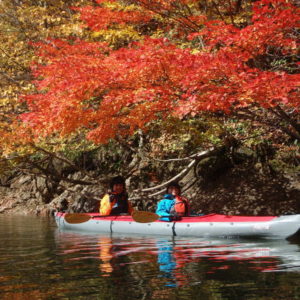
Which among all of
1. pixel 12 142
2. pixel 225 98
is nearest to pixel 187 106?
pixel 225 98

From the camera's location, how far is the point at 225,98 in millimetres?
9461

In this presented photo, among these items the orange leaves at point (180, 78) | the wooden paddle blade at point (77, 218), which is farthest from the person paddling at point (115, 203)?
the orange leaves at point (180, 78)

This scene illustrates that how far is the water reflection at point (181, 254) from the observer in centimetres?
633

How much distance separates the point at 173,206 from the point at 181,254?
3322 millimetres

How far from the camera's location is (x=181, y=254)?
7.99 metres

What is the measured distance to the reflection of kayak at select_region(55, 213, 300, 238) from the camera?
31.8 ft

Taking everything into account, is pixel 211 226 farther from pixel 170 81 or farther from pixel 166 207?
pixel 170 81

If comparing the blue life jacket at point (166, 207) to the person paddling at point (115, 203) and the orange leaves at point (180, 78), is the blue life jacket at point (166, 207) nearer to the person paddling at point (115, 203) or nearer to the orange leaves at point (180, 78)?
the person paddling at point (115, 203)

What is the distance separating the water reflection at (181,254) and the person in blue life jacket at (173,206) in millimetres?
684

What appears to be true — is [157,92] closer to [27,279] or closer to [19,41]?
[27,279]

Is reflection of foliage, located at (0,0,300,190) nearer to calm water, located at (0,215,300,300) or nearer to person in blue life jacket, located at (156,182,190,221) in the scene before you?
person in blue life jacket, located at (156,182,190,221)

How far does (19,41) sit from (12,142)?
4782 millimetres

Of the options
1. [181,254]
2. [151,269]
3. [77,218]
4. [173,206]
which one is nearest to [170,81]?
[173,206]

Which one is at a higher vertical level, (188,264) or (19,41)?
(19,41)
